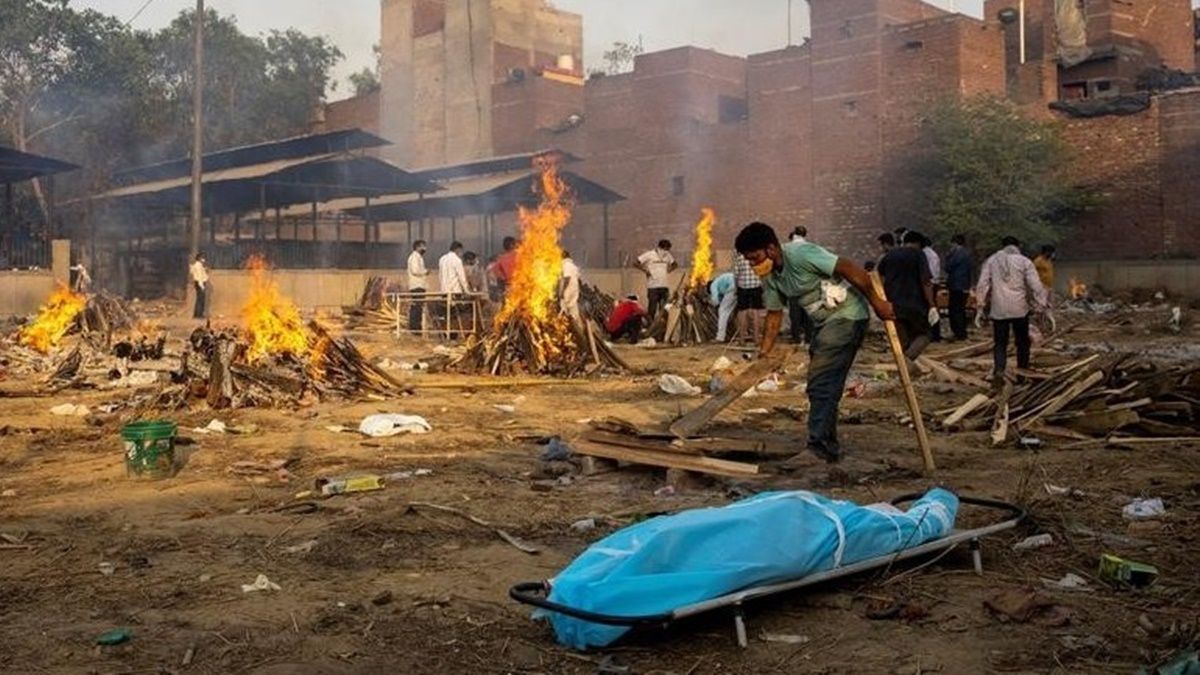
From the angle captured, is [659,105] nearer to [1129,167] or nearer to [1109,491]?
[1129,167]

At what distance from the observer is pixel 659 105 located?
131ft

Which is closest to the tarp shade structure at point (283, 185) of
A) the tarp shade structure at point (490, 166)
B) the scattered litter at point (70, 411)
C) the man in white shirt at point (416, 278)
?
the tarp shade structure at point (490, 166)

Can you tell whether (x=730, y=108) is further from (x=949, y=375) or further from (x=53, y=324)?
(x=949, y=375)

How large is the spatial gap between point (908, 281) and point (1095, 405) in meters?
3.41

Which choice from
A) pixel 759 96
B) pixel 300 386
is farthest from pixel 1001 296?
pixel 759 96

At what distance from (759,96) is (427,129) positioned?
765 inches

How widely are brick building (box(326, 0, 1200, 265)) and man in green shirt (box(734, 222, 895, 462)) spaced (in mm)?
25019

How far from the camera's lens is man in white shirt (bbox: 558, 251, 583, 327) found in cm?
1359

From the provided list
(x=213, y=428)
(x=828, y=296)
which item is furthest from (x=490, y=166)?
(x=828, y=296)

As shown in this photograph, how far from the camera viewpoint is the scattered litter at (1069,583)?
14.5 ft

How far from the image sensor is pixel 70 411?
10.3 meters

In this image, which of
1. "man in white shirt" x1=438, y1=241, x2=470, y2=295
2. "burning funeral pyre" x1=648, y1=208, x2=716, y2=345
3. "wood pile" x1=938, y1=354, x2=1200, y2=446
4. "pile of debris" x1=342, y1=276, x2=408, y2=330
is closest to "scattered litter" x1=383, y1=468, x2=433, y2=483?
"wood pile" x1=938, y1=354, x2=1200, y2=446

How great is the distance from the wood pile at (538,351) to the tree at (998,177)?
18578 millimetres

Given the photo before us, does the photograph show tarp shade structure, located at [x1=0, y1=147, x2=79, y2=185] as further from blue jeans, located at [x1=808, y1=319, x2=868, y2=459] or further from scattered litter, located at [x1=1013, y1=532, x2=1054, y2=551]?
scattered litter, located at [x1=1013, y1=532, x2=1054, y2=551]
